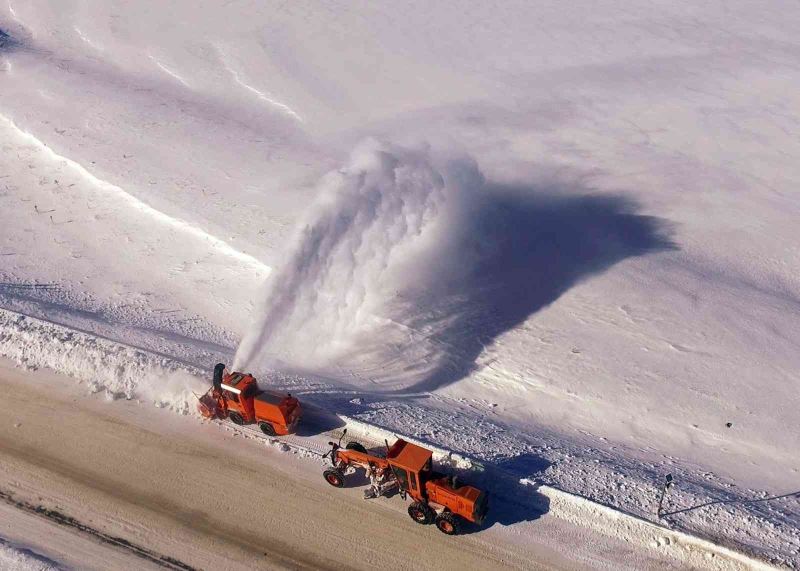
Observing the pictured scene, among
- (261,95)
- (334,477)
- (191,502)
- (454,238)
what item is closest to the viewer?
(191,502)

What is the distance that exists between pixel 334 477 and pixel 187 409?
4693 millimetres

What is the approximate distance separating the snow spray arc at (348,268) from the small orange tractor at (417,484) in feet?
15.4

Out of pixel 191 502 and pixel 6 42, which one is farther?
pixel 6 42

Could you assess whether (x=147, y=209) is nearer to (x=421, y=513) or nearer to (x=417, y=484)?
(x=417, y=484)

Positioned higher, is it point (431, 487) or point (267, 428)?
point (431, 487)

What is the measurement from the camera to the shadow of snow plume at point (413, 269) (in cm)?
1920

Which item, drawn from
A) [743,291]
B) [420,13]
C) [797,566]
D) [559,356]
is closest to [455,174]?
[559,356]

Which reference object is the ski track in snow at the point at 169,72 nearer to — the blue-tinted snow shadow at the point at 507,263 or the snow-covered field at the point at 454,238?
the snow-covered field at the point at 454,238

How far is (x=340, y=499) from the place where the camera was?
15750 mm

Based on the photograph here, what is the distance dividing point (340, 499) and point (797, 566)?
9497 millimetres

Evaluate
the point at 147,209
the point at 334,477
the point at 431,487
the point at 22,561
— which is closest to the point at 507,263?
the point at 334,477

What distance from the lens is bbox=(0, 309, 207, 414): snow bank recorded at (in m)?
18.3

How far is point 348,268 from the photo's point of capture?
771 inches

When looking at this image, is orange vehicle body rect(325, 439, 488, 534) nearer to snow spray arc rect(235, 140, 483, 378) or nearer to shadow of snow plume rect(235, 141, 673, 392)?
shadow of snow plume rect(235, 141, 673, 392)
